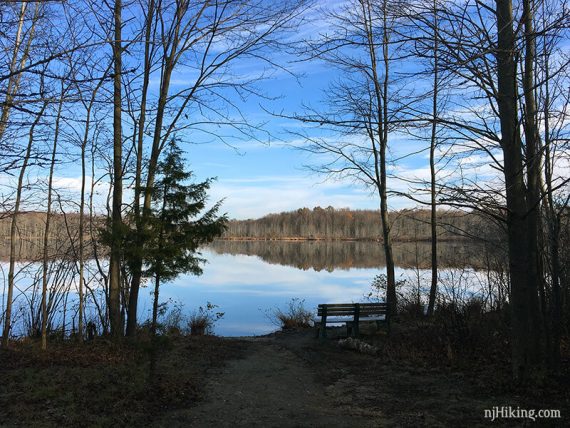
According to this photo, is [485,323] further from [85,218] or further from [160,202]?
[85,218]

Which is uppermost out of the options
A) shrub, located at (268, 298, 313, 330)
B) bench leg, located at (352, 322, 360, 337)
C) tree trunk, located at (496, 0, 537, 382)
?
tree trunk, located at (496, 0, 537, 382)

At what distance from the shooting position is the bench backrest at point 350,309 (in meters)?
11.7

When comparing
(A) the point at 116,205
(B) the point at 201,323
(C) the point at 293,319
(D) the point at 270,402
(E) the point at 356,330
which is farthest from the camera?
(C) the point at 293,319

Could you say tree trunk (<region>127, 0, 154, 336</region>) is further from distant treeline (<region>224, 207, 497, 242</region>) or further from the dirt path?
distant treeline (<region>224, 207, 497, 242</region>)

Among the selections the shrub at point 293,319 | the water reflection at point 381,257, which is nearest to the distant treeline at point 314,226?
the water reflection at point 381,257

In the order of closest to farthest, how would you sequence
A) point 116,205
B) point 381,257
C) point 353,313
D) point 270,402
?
→ point 270,402, point 116,205, point 353,313, point 381,257

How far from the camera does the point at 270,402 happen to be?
6.17m

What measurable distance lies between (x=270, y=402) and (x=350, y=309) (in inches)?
235

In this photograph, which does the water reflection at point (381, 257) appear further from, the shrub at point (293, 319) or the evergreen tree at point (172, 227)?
the evergreen tree at point (172, 227)

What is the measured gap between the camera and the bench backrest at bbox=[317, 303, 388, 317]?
11.7 meters

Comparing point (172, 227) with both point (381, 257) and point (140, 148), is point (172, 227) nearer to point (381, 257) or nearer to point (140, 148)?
point (140, 148)

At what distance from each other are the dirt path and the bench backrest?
9.71 ft

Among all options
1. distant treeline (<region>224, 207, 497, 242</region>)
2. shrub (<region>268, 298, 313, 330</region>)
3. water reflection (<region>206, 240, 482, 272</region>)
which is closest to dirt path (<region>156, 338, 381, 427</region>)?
shrub (<region>268, 298, 313, 330</region>)

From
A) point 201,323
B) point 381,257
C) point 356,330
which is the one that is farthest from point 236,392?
point 381,257
